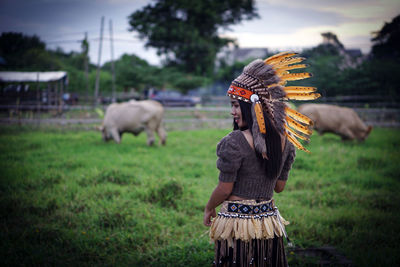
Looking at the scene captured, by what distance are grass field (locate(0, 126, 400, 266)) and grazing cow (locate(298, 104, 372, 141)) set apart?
2.43 meters

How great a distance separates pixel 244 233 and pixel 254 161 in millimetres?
503

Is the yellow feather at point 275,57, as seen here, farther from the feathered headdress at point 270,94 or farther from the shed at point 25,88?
the shed at point 25,88

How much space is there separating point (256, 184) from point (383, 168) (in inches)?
260

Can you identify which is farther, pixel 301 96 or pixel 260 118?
pixel 301 96

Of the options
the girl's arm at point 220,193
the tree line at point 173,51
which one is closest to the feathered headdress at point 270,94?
the girl's arm at point 220,193

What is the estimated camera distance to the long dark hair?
198cm

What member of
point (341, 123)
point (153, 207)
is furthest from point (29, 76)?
point (341, 123)

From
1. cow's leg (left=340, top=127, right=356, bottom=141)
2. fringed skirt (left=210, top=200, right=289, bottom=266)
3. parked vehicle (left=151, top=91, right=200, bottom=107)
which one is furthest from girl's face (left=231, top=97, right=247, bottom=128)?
parked vehicle (left=151, top=91, right=200, bottom=107)

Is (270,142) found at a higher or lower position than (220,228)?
higher

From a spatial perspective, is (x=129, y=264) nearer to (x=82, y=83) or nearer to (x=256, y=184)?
(x=256, y=184)

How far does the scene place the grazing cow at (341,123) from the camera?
35.0ft

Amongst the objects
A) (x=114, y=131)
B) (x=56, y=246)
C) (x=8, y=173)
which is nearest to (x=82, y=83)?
(x=114, y=131)

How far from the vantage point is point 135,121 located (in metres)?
10.5

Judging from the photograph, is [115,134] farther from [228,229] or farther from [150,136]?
[228,229]
